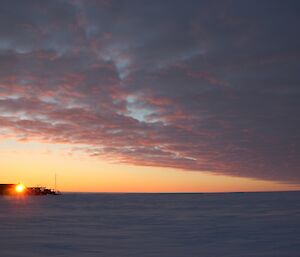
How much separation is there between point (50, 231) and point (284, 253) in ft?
65.0

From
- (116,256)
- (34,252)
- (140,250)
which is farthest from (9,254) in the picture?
(140,250)

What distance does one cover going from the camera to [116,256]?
22.3 meters

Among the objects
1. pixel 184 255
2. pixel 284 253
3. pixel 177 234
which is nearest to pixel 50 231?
pixel 177 234

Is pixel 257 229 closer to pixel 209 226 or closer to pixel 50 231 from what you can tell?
pixel 209 226

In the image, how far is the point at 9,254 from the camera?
2214cm

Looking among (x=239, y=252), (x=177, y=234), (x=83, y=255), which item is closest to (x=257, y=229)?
(x=177, y=234)

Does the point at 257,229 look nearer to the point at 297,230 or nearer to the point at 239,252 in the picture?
the point at 297,230

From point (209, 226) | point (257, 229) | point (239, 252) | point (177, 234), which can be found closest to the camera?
point (239, 252)

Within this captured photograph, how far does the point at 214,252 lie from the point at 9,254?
11204 mm

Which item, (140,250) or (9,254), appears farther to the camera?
(140,250)

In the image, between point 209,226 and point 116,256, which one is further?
point 209,226

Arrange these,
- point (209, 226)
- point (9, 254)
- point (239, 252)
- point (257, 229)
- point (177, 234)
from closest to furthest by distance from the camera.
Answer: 1. point (9, 254)
2. point (239, 252)
3. point (177, 234)
4. point (257, 229)
5. point (209, 226)

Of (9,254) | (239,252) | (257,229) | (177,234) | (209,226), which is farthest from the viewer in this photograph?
(209,226)

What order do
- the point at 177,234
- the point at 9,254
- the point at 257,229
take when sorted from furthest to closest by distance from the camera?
the point at 257,229 < the point at 177,234 < the point at 9,254
